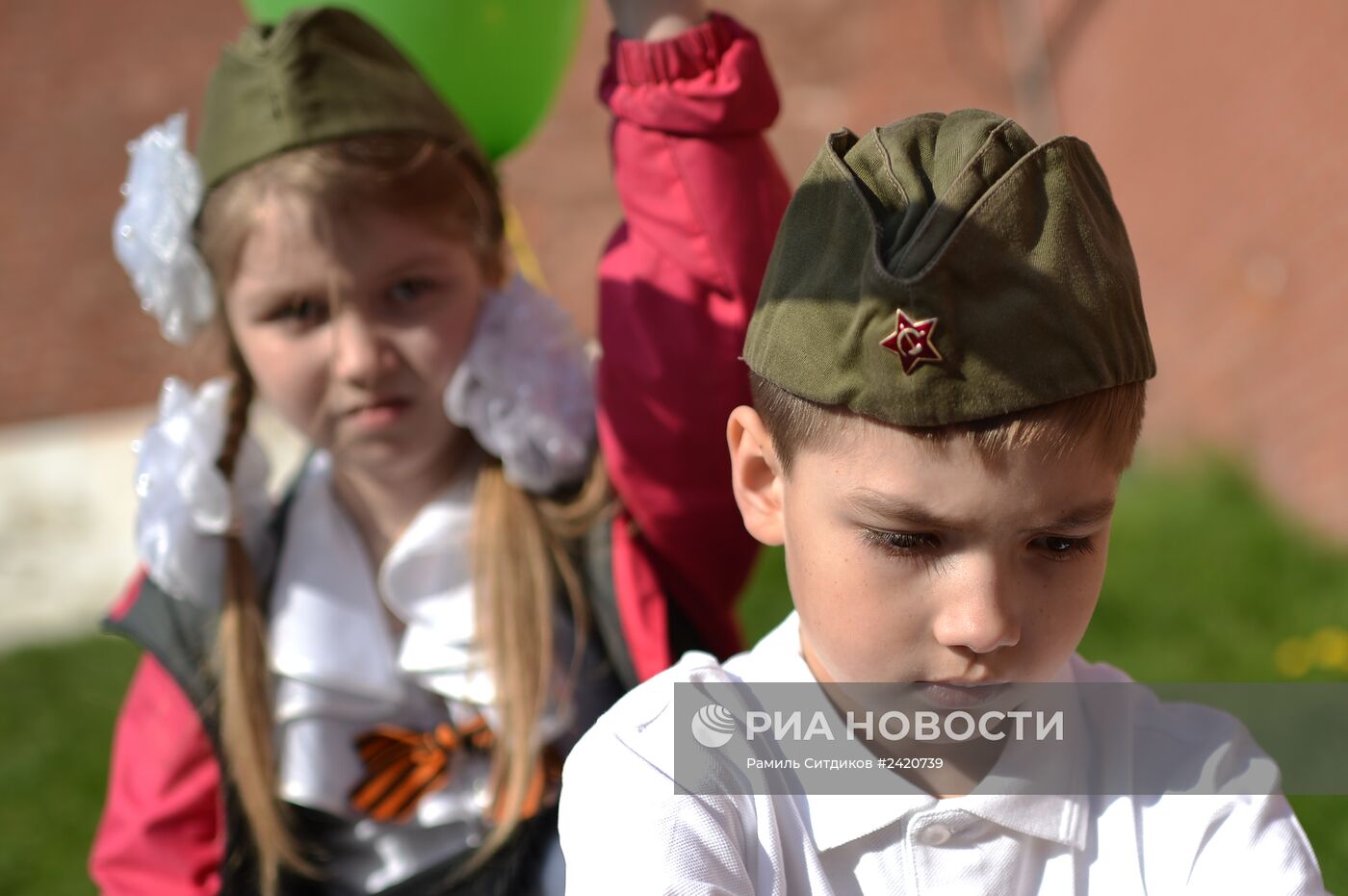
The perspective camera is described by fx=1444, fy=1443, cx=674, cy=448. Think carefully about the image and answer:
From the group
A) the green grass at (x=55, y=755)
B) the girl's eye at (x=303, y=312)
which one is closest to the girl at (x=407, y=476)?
the girl's eye at (x=303, y=312)

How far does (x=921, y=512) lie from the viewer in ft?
4.15

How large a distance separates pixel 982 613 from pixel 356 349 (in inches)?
41.9

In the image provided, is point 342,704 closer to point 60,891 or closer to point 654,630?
point 654,630

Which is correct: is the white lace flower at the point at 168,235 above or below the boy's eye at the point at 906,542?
above

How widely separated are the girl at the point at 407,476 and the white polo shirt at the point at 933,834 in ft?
2.16

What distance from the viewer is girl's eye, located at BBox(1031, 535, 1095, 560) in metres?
1.30

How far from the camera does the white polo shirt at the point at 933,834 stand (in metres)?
1.34

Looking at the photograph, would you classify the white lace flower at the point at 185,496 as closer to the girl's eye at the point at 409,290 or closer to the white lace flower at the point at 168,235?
the white lace flower at the point at 168,235

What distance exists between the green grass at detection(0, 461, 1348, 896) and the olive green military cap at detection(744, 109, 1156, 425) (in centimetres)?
201

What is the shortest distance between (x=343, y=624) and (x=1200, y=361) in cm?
354

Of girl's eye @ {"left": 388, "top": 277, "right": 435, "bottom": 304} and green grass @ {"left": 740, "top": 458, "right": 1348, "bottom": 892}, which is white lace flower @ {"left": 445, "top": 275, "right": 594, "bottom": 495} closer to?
girl's eye @ {"left": 388, "top": 277, "right": 435, "bottom": 304}

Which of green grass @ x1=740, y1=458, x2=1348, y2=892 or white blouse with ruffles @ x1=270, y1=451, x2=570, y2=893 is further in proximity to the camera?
green grass @ x1=740, y1=458, x2=1348, y2=892

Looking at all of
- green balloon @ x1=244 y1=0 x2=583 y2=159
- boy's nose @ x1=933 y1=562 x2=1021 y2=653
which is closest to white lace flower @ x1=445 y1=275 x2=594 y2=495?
green balloon @ x1=244 y1=0 x2=583 y2=159

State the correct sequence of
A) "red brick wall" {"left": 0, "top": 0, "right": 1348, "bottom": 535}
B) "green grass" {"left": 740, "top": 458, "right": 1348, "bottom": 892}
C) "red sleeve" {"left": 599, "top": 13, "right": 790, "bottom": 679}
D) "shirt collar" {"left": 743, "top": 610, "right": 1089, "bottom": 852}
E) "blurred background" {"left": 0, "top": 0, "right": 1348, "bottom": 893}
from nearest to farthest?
"shirt collar" {"left": 743, "top": 610, "right": 1089, "bottom": 852}
"red sleeve" {"left": 599, "top": 13, "right": 790, "bottom": 679}
"green grass" {"left": 740, "top": 458, "right": 1348, "bottom": 892}
"blurred background" {"left": 0, "top": 0, "right": 1348, "bottom": 893}
"red brick wall" {"left": 0, "top": 0, "right": 1348, "bottom": 535}
